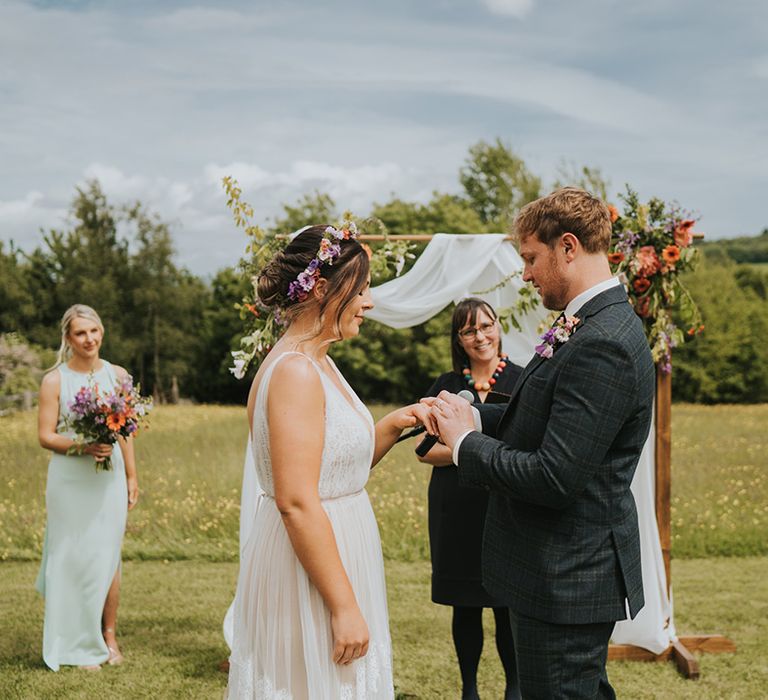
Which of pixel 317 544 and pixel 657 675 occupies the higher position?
pixel 317 544

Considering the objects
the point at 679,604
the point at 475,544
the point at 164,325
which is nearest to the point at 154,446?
the point at 679,604

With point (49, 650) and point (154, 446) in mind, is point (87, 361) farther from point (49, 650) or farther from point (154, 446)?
point (154, 446)

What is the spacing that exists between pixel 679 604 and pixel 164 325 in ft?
91.4

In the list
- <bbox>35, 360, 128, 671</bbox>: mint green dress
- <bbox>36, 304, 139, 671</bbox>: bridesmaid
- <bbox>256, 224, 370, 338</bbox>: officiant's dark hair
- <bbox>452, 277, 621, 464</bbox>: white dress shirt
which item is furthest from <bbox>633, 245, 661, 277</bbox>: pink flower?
<bbox>35, 360, 128, 671</bbox>: mint green dress

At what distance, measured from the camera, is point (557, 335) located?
2775 millimetres

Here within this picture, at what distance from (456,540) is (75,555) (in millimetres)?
2514

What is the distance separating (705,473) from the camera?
1250 centimetres

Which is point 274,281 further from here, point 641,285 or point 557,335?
point 641,285

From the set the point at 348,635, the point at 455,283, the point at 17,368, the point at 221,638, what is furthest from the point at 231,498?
the point at 17,368

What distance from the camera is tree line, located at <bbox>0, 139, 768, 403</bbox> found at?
104 feet

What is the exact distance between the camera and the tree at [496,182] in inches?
1497

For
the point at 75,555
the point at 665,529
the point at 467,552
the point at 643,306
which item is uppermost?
the point at 643,306

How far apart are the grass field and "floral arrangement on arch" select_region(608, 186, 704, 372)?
85.9 inches

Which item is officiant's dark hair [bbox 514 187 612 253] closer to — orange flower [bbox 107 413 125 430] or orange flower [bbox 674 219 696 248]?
orange flower [bbox 674 219 696 248]
